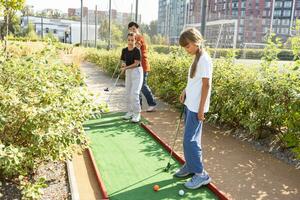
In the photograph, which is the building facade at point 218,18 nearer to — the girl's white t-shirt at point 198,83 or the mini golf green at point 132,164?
the girl's white t-shirt at point 198,83

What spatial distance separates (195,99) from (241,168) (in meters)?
1.53

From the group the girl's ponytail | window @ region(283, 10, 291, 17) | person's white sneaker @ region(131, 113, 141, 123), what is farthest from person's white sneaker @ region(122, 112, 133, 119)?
window @ region(283, 10, 291, 17)

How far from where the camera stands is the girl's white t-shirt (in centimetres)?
376

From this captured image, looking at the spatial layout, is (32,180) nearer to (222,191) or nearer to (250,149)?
(222,191)

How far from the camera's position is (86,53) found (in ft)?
88.3

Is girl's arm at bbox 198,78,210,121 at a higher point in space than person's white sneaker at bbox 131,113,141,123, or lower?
higher

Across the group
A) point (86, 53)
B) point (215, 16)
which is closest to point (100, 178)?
point (215, 16)

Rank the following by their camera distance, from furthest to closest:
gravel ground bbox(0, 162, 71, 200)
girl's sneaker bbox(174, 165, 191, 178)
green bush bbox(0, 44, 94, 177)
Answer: girl's sneaker bbox(174, 165, 191, 178) → gravel ground bbox(0, 162, 71, 200) → green bush bbox(0, 44, 94, 177)

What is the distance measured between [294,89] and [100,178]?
9.64ft

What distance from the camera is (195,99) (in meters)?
3.90

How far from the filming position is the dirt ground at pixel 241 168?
413 centimetres

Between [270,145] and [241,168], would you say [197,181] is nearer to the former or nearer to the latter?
[241,168]

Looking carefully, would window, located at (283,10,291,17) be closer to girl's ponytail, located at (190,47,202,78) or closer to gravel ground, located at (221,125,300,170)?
gravel ground, located at (221,125,300,170)

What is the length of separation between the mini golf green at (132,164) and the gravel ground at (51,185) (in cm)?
47
